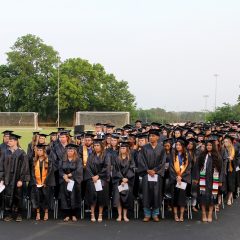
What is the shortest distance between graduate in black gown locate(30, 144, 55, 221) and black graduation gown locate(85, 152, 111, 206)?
729 millimetres

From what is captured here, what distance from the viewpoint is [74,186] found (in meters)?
7.88

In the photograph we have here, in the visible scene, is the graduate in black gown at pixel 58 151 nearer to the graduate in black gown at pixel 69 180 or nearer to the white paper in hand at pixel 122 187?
the graduate in black gown at pixel 69 180

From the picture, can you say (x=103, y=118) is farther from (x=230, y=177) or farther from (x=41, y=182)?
(x=41, y=182)

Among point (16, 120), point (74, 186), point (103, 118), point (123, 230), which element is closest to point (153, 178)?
point (123, 230)

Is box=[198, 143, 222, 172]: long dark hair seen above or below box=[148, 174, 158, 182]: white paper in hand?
above

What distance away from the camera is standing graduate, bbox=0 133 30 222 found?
779 cm

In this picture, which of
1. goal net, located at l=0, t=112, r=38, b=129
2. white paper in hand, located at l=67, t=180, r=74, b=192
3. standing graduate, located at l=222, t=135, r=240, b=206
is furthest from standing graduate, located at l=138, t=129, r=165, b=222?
goal net, located at l=0, t=112, r=38, b=129

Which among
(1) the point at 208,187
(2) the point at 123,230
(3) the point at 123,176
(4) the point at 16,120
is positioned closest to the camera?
(2) the point at 123,230

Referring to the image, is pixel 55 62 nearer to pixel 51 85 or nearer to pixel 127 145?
pixel 51 85

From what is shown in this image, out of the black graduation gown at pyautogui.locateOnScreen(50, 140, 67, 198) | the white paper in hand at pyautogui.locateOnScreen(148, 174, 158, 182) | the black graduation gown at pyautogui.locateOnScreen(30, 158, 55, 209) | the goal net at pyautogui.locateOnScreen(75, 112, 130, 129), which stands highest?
the goal net at pyautogui.locateOnScreen(75, 112, 130, 129)

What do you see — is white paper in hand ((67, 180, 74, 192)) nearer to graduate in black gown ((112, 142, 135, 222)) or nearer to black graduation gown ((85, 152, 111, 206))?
black graduation gown ((85, 152, 111, 206))

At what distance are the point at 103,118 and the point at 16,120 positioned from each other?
1113 centimetres

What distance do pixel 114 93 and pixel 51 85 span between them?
882cm

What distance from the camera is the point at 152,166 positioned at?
7.84 m
